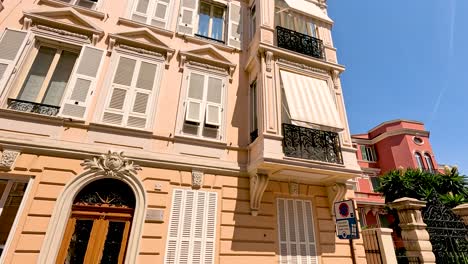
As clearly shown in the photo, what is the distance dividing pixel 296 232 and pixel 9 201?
7.10 meters

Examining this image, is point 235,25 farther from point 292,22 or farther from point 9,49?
point 9,49

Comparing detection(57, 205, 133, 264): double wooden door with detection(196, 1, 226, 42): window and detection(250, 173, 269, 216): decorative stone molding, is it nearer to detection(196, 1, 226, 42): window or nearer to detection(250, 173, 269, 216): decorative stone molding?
detection(250, 173, 269, 216): decorative stone molding

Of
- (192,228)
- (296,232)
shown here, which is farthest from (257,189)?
(192,228)

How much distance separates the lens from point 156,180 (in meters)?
5.91

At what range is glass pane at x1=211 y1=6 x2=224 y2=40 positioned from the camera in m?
9.01

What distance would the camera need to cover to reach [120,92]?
258 inches

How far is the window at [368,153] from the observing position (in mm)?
23938

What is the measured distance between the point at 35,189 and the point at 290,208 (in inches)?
251

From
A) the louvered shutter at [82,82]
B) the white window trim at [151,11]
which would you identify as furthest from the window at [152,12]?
the louvered shutter at [82,82]

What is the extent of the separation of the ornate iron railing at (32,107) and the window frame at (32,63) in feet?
0.54

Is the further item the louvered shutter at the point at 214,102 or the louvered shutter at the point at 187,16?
the louvered shutter at the point at 187,16

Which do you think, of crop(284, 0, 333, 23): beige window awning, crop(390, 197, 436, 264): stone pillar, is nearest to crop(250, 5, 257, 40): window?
crop(284, 0, 333, 23): beige window awning

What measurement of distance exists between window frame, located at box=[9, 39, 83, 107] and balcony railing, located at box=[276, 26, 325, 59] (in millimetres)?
6560

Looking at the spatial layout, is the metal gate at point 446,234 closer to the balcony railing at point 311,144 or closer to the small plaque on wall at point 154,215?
the balcony railing at point 311,144
